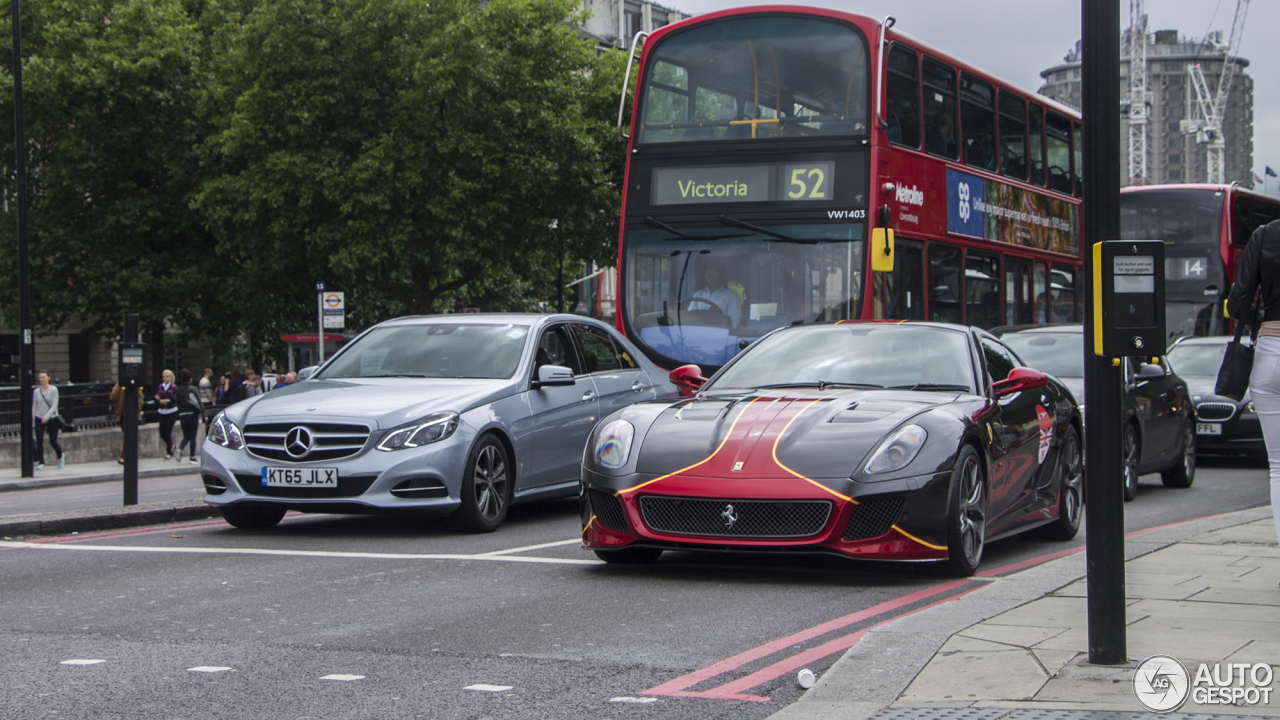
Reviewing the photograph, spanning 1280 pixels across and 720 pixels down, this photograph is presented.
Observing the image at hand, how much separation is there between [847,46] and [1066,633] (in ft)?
32.8

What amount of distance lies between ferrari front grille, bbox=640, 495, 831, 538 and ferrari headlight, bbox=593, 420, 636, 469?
0.32 metres

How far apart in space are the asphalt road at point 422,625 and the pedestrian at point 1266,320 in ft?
5.44

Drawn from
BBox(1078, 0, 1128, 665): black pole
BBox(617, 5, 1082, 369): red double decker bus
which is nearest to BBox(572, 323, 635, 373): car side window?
BBox(617, 5, 1082, 369): red double decker bus

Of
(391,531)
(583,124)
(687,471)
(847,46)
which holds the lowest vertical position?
(391,531)

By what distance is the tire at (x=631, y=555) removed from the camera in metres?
7.60

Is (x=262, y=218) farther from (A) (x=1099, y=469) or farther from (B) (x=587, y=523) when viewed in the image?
(A) (x=1099, y=469)

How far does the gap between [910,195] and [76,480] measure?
13.6m

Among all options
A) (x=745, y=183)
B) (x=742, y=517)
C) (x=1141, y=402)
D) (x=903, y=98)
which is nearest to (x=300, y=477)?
(x=742, y=517)

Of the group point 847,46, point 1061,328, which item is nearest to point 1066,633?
point 1061,328

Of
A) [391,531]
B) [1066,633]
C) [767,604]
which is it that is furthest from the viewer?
[391,531]

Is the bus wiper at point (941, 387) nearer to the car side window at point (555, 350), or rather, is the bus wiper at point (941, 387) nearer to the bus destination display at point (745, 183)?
the car side window at point (555, 350)

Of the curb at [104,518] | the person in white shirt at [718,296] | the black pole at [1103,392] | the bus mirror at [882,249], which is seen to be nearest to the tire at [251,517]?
the curb at [104,518]

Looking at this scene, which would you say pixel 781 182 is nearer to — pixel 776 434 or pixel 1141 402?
pixel 1141 402

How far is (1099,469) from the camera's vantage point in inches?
175
